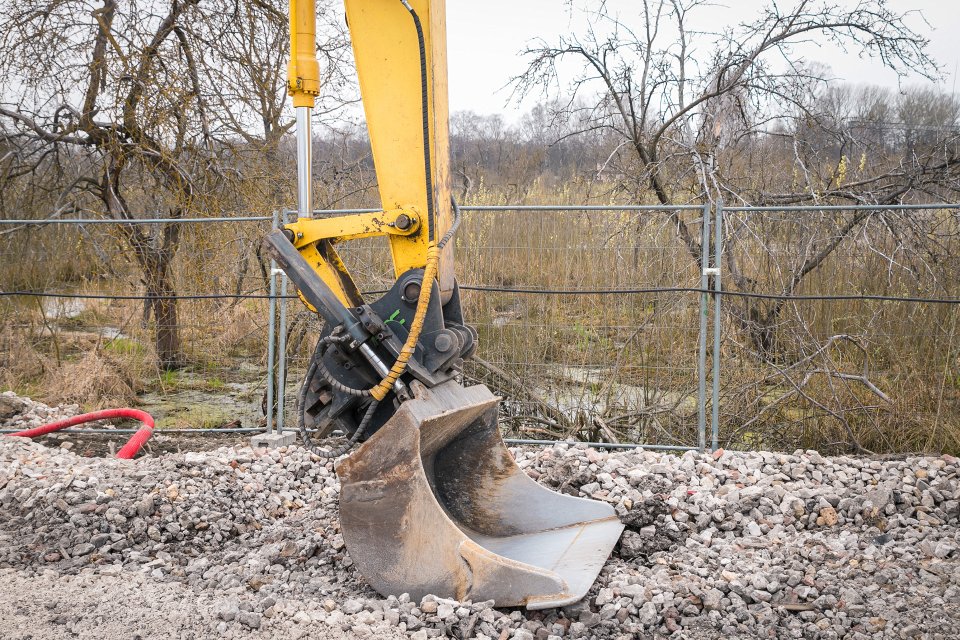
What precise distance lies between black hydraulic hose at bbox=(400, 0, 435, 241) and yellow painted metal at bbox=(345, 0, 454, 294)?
0.01 metres

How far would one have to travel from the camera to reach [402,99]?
3152 mm

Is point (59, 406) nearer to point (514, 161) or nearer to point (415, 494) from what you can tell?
point (415, 494)

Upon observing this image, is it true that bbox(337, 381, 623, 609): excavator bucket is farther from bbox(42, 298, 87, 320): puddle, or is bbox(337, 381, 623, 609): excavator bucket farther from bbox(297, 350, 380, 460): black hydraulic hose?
bbox(42, 298, 87, 320): puddle

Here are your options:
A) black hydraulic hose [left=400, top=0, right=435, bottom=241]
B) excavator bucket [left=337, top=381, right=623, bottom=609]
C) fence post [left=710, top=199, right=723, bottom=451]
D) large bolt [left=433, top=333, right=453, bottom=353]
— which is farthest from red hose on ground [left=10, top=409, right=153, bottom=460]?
fence post [left=710, top=199, right=723, bottom=451]

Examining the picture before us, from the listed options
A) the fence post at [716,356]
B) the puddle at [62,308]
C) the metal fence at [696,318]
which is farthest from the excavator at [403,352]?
the puddle at [62,308]

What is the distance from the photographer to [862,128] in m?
6.67

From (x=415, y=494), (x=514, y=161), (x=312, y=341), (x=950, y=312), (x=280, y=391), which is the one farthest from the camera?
(x=514, y=161)

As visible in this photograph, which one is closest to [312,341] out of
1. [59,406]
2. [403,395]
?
[59,406]

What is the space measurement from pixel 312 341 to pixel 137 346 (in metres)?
1.54

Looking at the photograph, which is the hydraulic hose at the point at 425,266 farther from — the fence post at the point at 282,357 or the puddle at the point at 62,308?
the puddle at the point at 62,308

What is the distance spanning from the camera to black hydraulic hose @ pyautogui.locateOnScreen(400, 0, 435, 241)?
3.09 m

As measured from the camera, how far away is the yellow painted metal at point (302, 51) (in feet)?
10.9

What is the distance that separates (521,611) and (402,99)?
6.61 ft

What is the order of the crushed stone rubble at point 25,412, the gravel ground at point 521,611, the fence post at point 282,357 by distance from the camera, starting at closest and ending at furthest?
the gravel ground at point 521,611, the fence post at point 282,357, the crushed stone rubble at point 25,412
